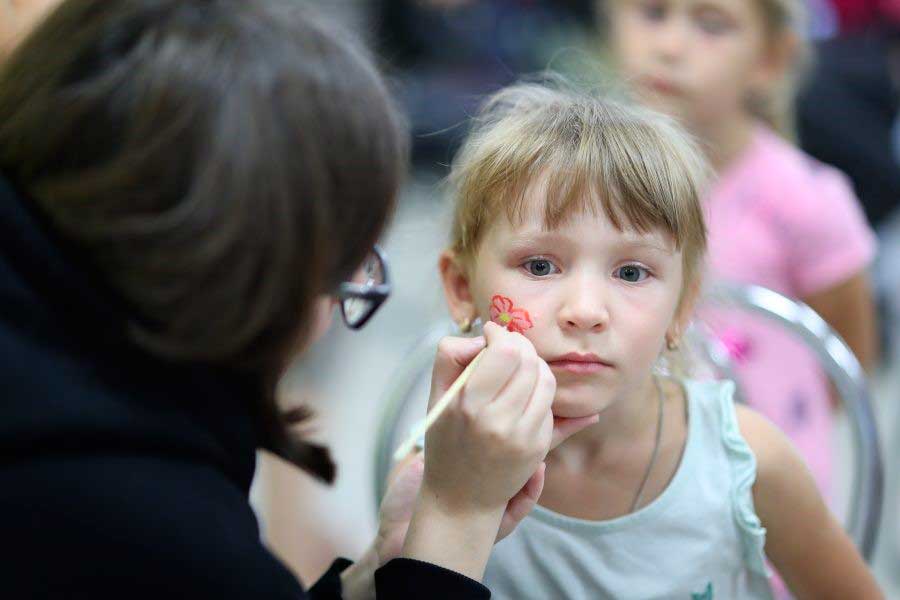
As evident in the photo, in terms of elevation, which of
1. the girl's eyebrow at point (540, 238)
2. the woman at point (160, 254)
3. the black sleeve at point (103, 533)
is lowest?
the girl's eyebrow at point (540, 238)

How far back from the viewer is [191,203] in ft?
2.42

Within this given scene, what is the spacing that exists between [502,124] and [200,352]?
0.46m

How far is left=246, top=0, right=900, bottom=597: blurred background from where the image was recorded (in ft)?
7.25

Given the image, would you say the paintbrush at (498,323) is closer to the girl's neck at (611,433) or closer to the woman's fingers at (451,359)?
the woman's fingers at (451,359)

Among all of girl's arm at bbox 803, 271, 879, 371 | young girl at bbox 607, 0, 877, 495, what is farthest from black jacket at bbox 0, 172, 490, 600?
girl's arm at bbox 803, 271, 879, 371

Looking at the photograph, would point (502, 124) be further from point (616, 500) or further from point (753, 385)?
point (753, 385)

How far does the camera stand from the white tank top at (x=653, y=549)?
107 centimetres

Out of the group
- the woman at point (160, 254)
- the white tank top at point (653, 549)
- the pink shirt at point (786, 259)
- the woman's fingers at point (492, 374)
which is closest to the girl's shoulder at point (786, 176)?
the pink shirt at point (786, 259)

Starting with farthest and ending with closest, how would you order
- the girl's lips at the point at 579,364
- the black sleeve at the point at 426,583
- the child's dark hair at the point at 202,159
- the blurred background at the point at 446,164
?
the blurred background at the point at 446,164, the girl's lips at the point at 579,364, the black sleeve at the point at 426,583, the child's dark hair at the point at 202,159

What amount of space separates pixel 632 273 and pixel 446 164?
313mm

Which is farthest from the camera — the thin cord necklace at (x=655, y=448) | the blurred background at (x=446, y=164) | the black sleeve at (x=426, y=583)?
the blurred background at (x=446, y=164)

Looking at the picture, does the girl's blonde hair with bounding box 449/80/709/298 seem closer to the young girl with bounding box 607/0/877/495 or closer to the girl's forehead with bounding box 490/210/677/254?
the girl's forehead with bounding box 490/210/677/254

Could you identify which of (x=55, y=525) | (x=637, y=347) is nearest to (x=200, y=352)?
(x=55, y=525)

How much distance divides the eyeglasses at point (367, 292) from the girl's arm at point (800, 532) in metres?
0.41
